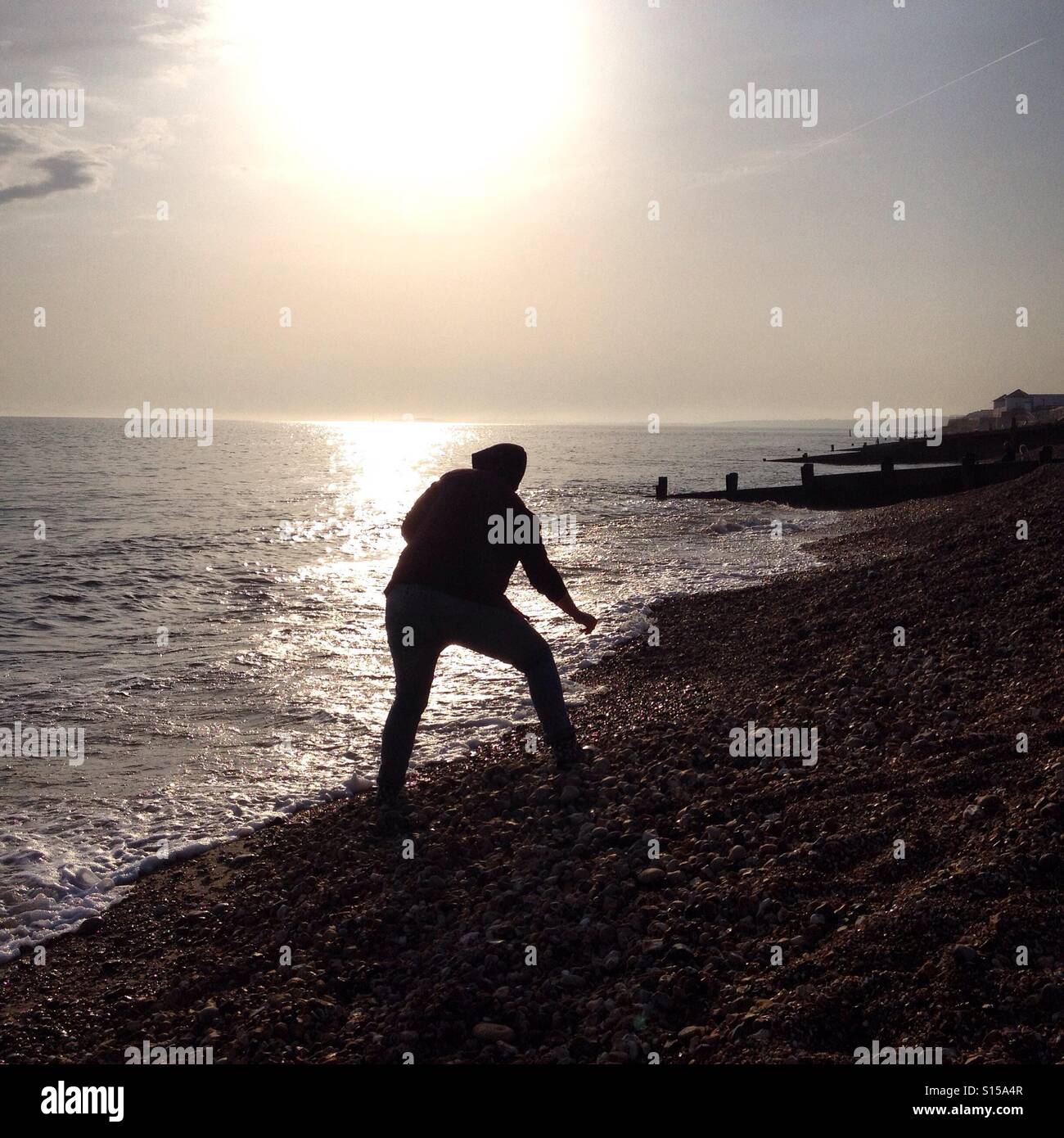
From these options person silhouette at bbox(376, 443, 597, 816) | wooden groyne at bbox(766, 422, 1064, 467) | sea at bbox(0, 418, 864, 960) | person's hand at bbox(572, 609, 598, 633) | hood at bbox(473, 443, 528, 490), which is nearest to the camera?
person silhouette at bbox(376, 443, 597, 816)

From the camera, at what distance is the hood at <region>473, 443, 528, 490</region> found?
19.3ft

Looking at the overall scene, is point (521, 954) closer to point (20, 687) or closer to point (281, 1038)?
point (281, 1038)

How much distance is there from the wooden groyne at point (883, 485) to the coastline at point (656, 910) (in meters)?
25.4

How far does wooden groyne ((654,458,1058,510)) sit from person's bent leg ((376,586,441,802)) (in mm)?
28299

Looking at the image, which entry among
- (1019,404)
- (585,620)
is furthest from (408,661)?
(1019,404)

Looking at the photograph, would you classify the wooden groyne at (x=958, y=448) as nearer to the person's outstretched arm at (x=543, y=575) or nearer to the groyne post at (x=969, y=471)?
the groyne post at (x=969, y=471)

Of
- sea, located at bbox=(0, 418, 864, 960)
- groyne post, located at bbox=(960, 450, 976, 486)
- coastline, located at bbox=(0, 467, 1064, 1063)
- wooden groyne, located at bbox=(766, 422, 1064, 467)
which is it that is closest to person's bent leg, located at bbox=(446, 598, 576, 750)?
coastline, located at bbox=(0, 467, 1064, 1063)

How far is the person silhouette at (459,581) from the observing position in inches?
221

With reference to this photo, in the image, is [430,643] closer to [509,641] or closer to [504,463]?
[509,641]

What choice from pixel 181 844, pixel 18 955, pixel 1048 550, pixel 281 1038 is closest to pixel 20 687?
pixel 181 844

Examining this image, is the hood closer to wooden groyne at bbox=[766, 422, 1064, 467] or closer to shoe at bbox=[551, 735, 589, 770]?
shoe at bbox=[551, 735, 589, 770]
